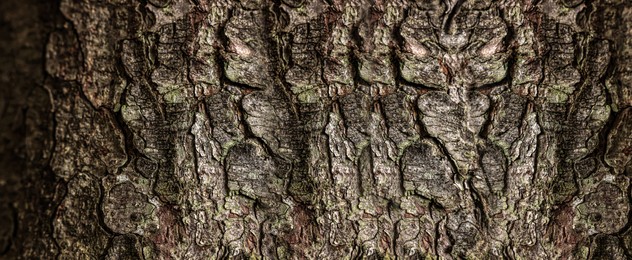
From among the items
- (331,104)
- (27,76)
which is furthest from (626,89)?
(27,76)

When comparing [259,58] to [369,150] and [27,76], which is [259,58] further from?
[27,76]

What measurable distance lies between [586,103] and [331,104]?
108 centimetres

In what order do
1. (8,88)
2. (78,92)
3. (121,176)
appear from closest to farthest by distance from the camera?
1. (8,88)
2. (78,92)
3. (121,176)

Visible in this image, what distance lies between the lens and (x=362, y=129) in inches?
77.7

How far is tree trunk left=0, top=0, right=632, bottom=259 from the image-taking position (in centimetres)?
193

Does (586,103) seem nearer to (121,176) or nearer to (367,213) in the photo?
(367,213)

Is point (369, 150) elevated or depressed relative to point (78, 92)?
depressed

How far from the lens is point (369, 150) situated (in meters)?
1.98

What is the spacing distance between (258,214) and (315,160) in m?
0.33

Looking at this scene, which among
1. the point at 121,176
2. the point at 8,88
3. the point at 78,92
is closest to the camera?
the point at 8,88

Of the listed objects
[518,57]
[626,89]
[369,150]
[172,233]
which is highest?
[518,57]

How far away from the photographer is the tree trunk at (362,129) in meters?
1.93

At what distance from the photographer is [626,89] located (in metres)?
1.96

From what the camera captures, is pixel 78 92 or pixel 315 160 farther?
pixel 315 160
